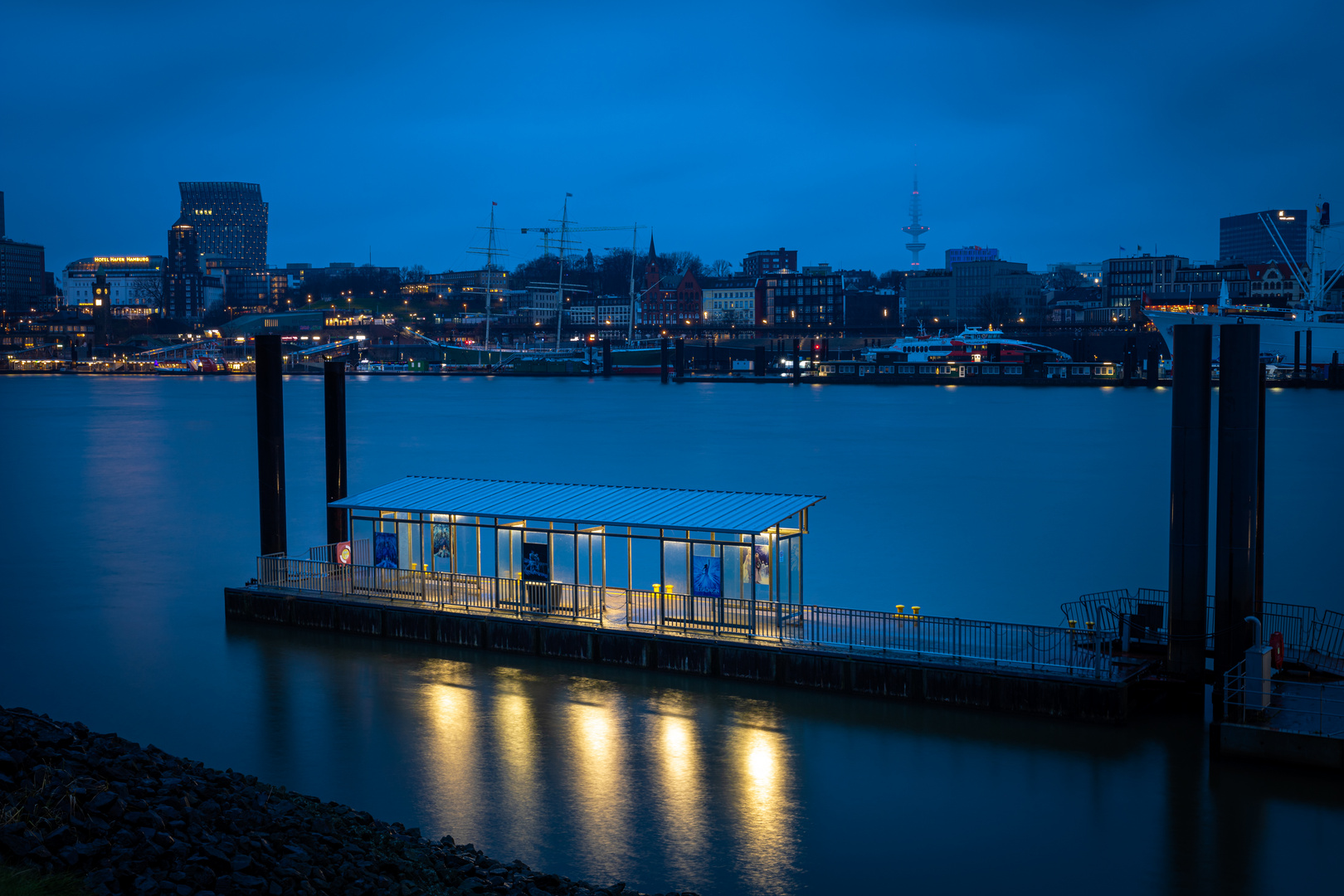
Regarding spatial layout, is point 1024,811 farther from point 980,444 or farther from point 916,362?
Result: point 916,362

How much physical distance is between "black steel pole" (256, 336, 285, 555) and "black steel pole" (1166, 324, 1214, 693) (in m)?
13.7

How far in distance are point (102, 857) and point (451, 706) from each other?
7.20 m

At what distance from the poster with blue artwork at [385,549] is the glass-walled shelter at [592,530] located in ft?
0.04

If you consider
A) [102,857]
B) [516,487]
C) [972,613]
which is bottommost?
[972,613]

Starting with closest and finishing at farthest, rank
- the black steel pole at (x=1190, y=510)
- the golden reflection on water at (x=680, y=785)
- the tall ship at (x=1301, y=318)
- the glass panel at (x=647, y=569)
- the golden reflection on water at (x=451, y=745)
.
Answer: the golden reflection on water at (x=680, y=785) < the golden reflection on water at (x=451, y=745) < the black steel pole at (x=1190, y=510) < the glass panel at (x=647, y=569) < the tall ship at (x=1301, y=318)

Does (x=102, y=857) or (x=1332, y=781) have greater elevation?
(x=102, y=857)

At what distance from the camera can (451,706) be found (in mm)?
14914

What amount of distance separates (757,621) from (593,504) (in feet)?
9.95

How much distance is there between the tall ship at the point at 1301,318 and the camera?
100375 mm

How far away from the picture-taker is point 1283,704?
1285 centimetres

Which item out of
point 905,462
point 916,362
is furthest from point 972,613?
point 916,362

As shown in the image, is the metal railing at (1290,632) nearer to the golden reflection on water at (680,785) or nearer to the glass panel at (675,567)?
the glass panel at (675,567)

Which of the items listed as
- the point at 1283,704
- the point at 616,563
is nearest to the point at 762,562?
the point at 1283,704

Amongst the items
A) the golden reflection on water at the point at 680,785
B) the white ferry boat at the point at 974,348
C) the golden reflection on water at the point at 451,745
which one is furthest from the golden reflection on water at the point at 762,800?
the white ferry boat at the point at 974,348
